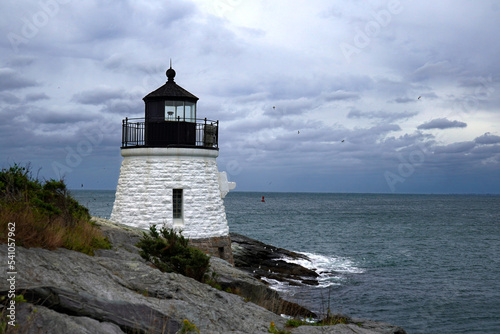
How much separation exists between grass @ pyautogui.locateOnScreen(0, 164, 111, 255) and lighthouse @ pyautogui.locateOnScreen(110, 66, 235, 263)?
4.25 meters

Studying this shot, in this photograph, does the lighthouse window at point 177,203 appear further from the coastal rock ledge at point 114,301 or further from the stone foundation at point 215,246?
the coastal rock ledge at point 114,301

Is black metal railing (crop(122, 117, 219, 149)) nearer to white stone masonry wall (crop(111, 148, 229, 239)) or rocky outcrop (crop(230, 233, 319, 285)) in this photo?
white stone masonry wall (crop(111, 148, 229, 239))

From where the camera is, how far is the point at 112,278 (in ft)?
25.3

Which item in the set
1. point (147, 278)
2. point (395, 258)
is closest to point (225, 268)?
point (147, 278)

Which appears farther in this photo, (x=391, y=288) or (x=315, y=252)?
(x=315, y=252)

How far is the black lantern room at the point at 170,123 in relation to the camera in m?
18.0

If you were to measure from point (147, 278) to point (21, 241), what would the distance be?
212 cm

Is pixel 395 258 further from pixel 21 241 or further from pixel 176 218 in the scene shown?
pixel 21 241

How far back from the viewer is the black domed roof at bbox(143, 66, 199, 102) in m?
18.0

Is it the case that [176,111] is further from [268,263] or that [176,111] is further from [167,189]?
[268,263]

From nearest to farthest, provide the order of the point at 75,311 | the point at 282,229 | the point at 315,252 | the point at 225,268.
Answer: the point at 75,311 < the point at 225,268 < the point at 315,252 < the point at 282,229

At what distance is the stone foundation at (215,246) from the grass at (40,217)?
5226 mm

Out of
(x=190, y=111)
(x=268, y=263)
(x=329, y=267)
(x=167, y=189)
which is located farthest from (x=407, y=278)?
(x=190, y=111)

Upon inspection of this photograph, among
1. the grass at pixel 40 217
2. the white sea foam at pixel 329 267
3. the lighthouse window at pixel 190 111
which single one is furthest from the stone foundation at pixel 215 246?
the white sea foam at pixel 329 267
